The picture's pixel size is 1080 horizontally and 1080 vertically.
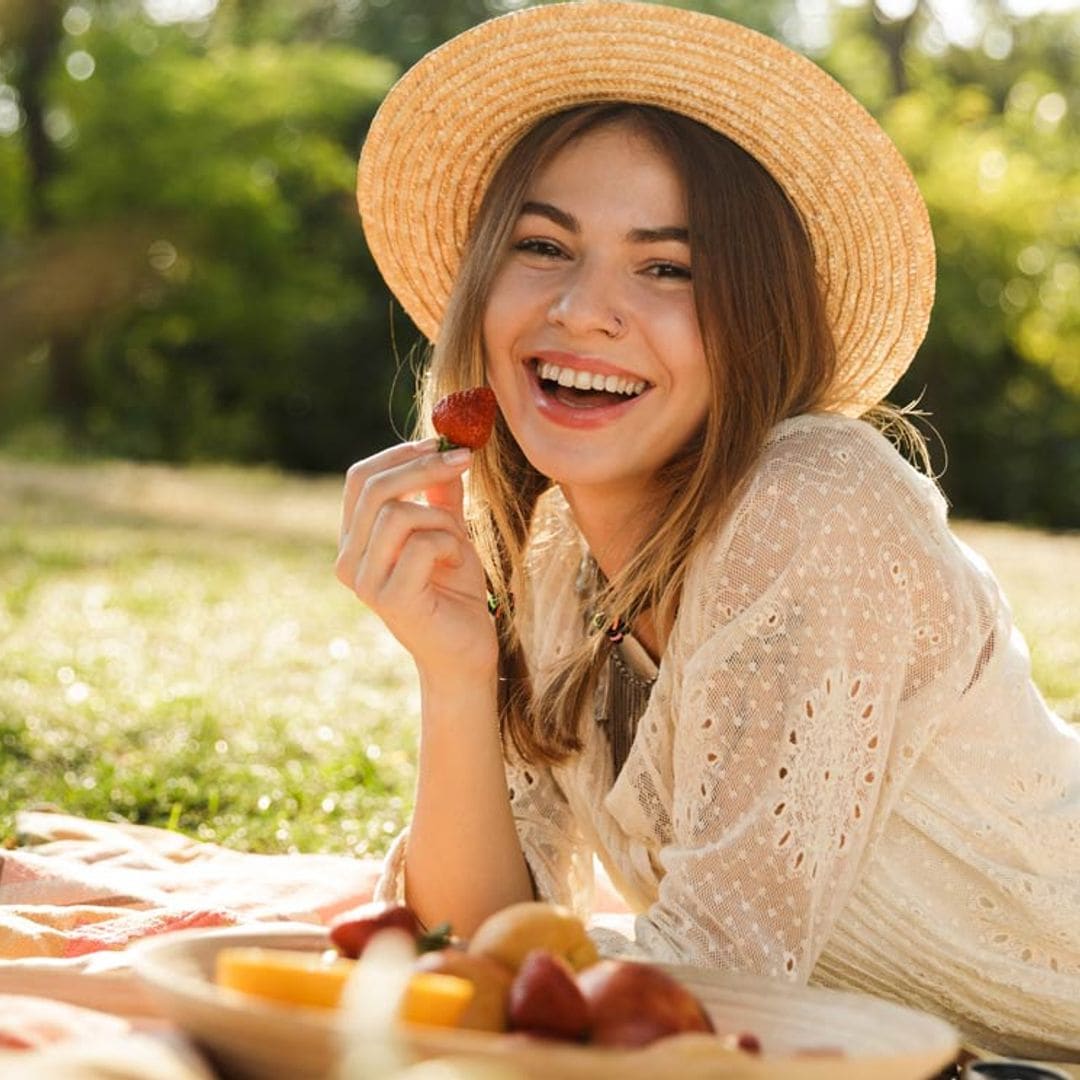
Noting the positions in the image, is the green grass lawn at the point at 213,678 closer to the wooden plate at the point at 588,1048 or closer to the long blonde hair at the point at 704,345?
the long blonde hair at the point at 704,345

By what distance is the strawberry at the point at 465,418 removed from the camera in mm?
3068

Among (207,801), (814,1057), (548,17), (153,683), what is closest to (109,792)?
(207,801)

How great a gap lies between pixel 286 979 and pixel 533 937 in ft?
0.98

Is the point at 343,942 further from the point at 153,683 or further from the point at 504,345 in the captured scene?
the point at 153,683

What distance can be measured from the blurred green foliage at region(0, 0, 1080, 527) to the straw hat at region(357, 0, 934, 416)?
18.6m

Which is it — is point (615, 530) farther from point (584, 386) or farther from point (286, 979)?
point (286, 979)

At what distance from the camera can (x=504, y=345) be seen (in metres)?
3.24

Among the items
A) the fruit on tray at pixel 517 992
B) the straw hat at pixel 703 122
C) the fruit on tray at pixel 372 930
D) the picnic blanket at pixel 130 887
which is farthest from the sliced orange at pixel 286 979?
the straw hat at pixel 703 122

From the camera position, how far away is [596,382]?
10.1 ft

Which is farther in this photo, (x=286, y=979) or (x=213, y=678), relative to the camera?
(x=213, y=678)

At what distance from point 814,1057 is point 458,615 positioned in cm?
146

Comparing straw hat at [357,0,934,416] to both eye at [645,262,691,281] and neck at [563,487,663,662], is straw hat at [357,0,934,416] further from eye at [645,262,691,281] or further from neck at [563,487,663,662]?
neck at [563,487,663,662]

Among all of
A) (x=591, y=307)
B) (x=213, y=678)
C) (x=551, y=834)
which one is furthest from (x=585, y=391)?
(x=213, y=678)

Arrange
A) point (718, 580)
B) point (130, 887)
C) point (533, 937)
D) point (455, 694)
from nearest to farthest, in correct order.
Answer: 1. point (533, 937)
2. point (718, 580)
3. point (455, 694)
4. point (130, 887)
